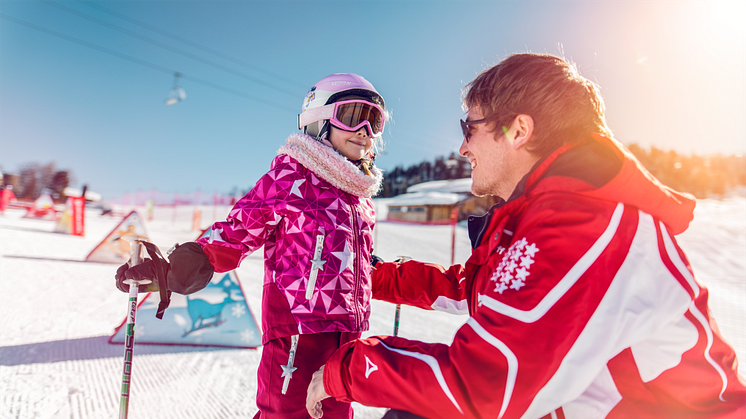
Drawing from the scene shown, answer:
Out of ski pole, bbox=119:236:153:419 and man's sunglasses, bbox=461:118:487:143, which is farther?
ski pole, bbox=119:236:153:419

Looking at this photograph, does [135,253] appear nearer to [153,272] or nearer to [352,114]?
[153,272]

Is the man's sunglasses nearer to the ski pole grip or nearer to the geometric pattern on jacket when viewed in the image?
the geometric pattern on jacket

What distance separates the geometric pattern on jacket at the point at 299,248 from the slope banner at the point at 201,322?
171cm

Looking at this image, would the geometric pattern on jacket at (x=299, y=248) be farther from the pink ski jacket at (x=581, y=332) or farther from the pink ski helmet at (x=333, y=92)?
the pink ski jacket at (x=581, y=332)

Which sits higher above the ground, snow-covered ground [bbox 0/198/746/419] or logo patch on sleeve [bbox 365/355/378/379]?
logo patch on sleeve [bbox 365/355/378/379]

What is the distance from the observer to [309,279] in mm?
1372

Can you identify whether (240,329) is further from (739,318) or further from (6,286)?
(739,318)

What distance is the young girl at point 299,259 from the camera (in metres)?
1.36

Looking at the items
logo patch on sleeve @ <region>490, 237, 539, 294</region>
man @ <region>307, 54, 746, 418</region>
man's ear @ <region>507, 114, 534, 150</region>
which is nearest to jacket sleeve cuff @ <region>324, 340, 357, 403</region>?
man @ <region>307, 54, 746, 418</region>

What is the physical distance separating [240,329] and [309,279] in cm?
194

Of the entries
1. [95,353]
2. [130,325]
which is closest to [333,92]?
[130,325]

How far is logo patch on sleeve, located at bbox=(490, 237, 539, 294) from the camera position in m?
0.78

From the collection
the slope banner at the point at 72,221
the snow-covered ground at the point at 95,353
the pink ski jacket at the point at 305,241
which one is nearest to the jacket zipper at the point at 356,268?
the pink ski jacket at the point at 305,241

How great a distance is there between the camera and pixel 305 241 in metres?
1.42
